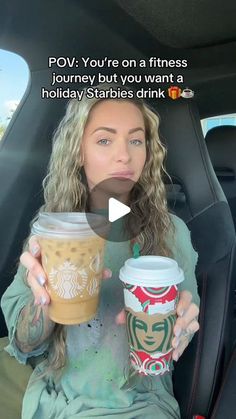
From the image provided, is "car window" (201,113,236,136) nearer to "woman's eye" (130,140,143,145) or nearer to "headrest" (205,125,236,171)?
"headrest" (205,125,236,171)

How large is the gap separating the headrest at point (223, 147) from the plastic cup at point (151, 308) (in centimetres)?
146

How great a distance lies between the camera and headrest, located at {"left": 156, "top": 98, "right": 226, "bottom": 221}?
46.8 inches

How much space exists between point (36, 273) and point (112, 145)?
29 cm

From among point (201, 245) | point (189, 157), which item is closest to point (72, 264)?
point (201, 245)

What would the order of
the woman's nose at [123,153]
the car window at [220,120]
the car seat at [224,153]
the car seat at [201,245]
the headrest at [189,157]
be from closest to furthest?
the woman's nose at [123,153]
the car seat at [201,245]
the headrest at [189,157]
the car window at [220,120]
the car seat at [224,153]

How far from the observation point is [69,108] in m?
1.02

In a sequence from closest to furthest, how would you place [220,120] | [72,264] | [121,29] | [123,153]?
[72,264], [123,153], [121,29], [220,120]

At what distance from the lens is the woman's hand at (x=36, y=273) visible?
2.17 ft

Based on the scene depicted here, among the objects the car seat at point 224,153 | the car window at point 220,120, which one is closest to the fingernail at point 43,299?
the car window at point 220,120

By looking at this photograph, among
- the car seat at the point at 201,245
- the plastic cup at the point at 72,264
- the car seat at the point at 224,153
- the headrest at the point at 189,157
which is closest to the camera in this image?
the plastic cup at the point at 72,264

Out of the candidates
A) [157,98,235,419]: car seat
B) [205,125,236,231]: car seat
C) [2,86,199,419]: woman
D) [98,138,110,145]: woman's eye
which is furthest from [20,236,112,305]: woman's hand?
[205,125,236,231]: car seat

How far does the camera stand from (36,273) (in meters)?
0.67

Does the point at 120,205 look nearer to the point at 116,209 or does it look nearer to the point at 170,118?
the point at 116,209

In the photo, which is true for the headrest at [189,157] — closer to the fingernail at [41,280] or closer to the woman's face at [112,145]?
the woman's face at [112,145]
